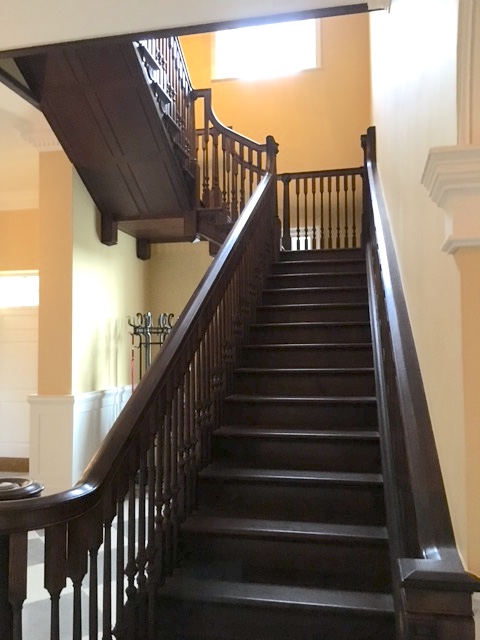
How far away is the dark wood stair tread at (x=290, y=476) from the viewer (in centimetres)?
238

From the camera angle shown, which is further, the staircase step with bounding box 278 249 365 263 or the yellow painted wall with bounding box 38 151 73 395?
the staircase step with bounding box 278 249 365 263

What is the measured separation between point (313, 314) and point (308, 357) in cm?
Result: 53

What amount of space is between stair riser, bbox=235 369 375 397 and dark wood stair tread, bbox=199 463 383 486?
59 centimetres

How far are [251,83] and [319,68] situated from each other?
797 mm

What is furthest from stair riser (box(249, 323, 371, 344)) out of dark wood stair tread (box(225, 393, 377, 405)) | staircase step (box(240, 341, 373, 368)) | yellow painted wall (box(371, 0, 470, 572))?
yellow painted wall (box(371, 0, 470, 572))

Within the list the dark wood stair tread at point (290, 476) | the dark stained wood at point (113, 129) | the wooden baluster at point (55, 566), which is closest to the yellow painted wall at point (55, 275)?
the dark stained wood at point (113, 129)

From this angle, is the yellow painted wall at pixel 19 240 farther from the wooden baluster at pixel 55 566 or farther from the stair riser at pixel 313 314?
the wooden baluster at pixel 55 566

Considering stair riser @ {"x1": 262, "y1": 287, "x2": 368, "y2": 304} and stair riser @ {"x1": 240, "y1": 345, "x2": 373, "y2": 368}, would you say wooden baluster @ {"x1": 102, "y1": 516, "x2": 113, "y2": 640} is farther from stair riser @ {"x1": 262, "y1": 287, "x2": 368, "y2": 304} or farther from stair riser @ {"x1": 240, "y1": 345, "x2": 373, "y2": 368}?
stair riser @ {"x1": 262, "y1": 287, "x2": 368, "y2": 304}

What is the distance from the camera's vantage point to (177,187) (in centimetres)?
465

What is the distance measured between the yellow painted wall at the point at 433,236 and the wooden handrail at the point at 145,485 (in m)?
0.91

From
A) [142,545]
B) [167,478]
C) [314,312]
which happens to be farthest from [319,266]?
[142,545]

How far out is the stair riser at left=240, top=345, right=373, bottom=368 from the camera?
10.7 ft

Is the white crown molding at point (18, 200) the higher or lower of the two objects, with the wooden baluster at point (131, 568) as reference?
→ higher

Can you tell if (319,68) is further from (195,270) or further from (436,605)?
(436,605)
